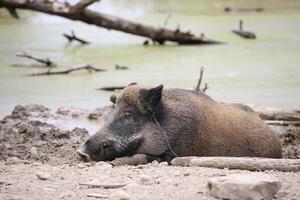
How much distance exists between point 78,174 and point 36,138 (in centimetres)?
284

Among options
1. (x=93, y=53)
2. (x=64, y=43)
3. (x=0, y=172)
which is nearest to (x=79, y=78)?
(x=93, y=53)

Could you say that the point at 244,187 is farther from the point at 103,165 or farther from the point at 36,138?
the point at 36,138

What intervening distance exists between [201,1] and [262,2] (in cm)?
203

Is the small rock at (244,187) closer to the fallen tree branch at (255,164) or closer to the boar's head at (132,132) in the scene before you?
the fallen tree branch at (255,164)

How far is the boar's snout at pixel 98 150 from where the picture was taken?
7.07 metres

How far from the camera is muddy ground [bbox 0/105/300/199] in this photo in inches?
212

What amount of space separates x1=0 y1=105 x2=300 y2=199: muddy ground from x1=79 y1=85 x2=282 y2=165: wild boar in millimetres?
342

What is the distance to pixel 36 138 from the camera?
888cm

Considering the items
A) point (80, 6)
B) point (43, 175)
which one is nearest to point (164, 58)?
point (80, 6)

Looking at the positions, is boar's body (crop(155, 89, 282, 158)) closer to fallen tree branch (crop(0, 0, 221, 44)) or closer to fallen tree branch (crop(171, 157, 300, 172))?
fallen tree branch (crop(171, 157, 300, 172))

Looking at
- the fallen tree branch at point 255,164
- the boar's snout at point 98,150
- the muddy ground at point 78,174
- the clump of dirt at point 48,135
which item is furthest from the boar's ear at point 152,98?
the fallen tree branch at point 255,164

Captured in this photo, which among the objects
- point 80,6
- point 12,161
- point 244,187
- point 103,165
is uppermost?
point 80,6

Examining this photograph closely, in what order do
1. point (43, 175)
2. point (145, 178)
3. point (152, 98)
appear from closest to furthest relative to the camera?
point (145, 178), point (43, 175), point (152, 98)

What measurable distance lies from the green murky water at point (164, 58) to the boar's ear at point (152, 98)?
3.76 m
